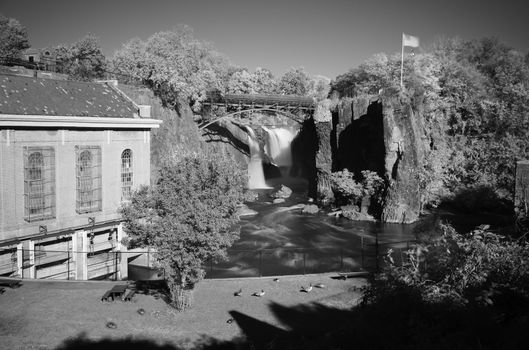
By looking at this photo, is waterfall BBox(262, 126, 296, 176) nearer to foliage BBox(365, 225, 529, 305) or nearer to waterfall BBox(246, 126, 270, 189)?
waterfall BBox(246, 126, 270, 189)

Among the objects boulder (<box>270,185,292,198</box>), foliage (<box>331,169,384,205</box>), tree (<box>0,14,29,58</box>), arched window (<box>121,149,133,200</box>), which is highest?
tree (<box>0,14,29,58</box>)

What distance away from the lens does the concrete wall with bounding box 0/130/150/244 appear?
27.1 meters

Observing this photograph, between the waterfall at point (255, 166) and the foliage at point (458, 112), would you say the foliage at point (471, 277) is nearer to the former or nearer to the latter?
the foliage at point (458, 112)

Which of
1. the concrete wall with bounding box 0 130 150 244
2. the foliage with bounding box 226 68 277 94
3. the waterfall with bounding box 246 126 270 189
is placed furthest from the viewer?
the foliage with bounding box 226 68 277 94

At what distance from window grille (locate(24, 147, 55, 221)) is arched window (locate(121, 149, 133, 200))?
16.0ft

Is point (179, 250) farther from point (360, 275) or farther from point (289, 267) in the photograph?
point (289, 267)

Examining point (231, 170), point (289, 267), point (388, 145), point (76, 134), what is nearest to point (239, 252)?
point (289, 267)

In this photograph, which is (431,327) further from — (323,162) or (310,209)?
(323,162)

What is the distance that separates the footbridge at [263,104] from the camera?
69.4m

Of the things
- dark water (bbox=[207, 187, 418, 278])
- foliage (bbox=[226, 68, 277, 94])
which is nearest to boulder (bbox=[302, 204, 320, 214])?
dark water (bbox=[207, 187, 418, 278])

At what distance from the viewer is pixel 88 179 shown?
31266 mm

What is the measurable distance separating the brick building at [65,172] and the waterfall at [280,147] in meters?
43.7

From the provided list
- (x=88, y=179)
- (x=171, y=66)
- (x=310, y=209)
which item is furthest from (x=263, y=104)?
(x=88, y=179)

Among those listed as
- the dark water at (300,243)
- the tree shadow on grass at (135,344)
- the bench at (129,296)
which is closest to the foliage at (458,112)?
the dark water at (300,243)
